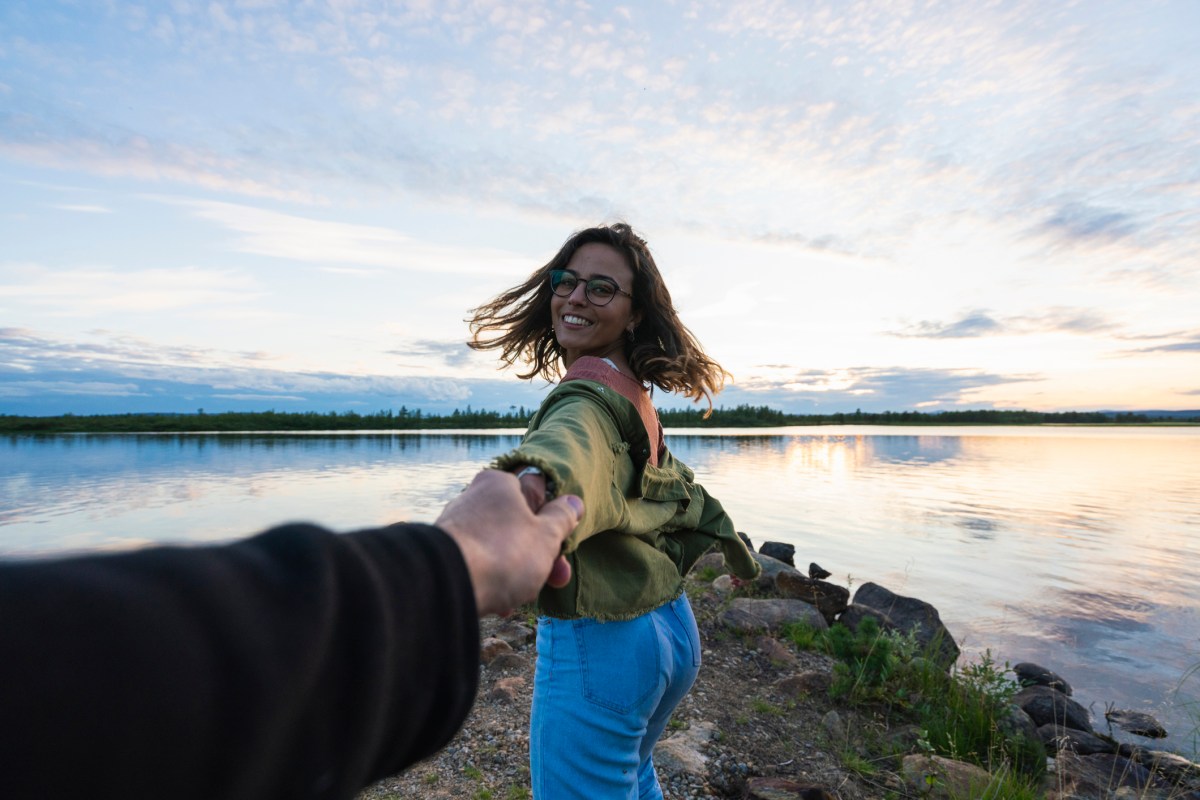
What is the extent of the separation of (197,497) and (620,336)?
17417mm

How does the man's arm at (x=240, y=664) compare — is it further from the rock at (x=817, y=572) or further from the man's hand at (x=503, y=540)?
the rock at (x=817, y=572)

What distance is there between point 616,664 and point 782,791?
9.47 ft

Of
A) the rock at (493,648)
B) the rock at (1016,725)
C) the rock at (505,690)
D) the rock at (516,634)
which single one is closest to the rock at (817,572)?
the rock at (1016,725)

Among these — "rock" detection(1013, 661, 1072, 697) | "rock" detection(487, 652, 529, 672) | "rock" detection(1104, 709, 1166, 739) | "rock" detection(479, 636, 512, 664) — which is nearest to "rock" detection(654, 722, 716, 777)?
"rock" detection(487, 652, 529, 672)

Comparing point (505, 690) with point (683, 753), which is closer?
point (683, 753)

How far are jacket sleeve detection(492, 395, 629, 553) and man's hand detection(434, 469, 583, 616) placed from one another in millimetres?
85

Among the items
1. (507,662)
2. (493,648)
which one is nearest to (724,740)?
(507,662)

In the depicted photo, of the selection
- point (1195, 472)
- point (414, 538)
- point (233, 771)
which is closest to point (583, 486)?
point (414, 538)

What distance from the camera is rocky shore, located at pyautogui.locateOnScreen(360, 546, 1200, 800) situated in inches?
169

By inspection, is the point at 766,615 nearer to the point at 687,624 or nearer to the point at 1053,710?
the point at 1053,710

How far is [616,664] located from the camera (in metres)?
2.02

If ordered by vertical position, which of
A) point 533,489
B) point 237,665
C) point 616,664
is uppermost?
point 533,489

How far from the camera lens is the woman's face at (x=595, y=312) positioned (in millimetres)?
2648

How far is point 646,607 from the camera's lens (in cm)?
208
